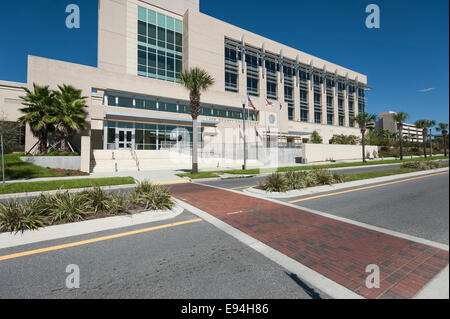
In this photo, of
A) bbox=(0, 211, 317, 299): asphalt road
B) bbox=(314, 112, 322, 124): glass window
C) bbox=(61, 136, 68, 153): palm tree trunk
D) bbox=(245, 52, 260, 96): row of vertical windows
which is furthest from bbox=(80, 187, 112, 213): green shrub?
bbox=(314, 112, 322, 124): glass window

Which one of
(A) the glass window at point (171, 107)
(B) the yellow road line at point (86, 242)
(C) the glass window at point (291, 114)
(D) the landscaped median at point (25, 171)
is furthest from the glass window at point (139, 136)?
(C) the glass window at point (291, 114)

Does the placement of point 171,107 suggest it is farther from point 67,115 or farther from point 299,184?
point 299,184

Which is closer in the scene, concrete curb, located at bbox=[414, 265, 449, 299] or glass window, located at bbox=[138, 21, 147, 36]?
concrete curb, located at bbox=[414, 265, 449, 299]

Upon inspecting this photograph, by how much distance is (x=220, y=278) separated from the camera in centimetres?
330

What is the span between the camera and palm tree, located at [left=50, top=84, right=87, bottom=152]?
70.5 ft

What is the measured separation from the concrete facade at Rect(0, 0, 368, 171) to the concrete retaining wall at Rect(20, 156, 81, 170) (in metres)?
6.72

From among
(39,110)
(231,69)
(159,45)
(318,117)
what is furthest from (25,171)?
(318,117)

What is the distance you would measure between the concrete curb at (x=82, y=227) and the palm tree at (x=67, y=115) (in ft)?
67.2

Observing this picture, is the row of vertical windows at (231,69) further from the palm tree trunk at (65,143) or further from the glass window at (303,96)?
the palm tree trunk at (65,143)

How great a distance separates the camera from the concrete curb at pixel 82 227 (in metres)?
4.71

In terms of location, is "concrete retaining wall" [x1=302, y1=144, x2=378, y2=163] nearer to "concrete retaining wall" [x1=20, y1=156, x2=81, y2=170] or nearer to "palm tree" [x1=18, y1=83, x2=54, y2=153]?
"concrete retaining wall" [x1=20, y1=156, x2=81, y2=170]

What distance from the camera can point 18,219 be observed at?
528 centimetres
